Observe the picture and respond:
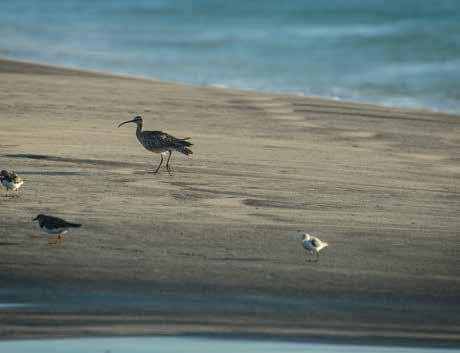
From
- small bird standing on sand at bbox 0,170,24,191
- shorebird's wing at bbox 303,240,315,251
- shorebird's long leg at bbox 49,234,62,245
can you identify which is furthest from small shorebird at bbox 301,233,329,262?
small bird standing on sand at bbox 0,170,24,191

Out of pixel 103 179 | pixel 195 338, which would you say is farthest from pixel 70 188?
pixel 195 338

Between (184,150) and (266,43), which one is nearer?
(184,150)

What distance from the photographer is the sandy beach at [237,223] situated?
965 centimetres

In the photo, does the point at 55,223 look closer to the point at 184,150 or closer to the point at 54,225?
the point at 54,225

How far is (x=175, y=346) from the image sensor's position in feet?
28.8

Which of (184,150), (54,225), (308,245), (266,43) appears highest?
(266,43)

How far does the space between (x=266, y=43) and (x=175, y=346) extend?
4285 centimetres

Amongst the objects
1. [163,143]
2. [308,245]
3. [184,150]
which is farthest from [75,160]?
[308,245]

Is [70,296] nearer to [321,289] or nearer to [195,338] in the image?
[195,338]

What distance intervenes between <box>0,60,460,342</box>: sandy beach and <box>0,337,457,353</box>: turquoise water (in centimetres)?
20

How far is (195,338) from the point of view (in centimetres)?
898

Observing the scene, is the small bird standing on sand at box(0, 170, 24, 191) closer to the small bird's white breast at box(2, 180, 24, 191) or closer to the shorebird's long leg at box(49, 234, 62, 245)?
the small bird's white breast at box(2, 180, 24, 191)

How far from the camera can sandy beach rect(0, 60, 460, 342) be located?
965 cm

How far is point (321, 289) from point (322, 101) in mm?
16155
